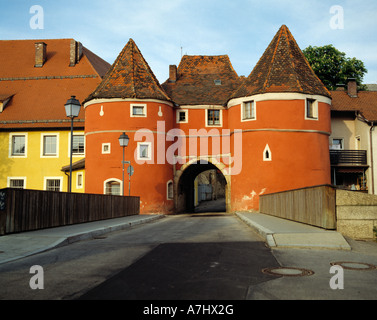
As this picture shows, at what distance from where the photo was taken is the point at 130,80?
112 feet

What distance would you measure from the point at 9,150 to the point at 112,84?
10.7 m

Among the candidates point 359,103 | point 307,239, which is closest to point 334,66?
point 359,103

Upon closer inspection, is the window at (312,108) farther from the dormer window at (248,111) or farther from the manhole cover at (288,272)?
the manhole cover at (288,272)

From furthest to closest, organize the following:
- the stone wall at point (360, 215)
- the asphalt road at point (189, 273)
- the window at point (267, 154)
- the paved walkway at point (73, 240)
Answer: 1. the window at point (267, 154)
2. the stone wall at point (360, 215)
3. the paved walkway at point (73, 240)
4. the asphalt road at point (189, 273)

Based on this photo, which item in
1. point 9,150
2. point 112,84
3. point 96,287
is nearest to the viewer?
point 96,287

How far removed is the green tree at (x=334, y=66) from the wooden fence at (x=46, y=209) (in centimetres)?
3488

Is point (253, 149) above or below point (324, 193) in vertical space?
above

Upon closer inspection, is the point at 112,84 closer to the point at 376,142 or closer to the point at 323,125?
the point at 323,125

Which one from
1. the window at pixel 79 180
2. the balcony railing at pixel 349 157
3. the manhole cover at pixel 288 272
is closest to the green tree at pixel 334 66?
the balcony railing at pixel 349 157

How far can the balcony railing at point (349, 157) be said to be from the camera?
120 ft

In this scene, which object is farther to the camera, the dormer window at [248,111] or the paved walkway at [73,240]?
the dormer window at [248,111]

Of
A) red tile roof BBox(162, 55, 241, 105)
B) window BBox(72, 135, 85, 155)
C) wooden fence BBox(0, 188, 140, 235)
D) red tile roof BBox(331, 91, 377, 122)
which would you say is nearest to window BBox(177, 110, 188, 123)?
red tile roof BBox(162, 55, 241, 105)
